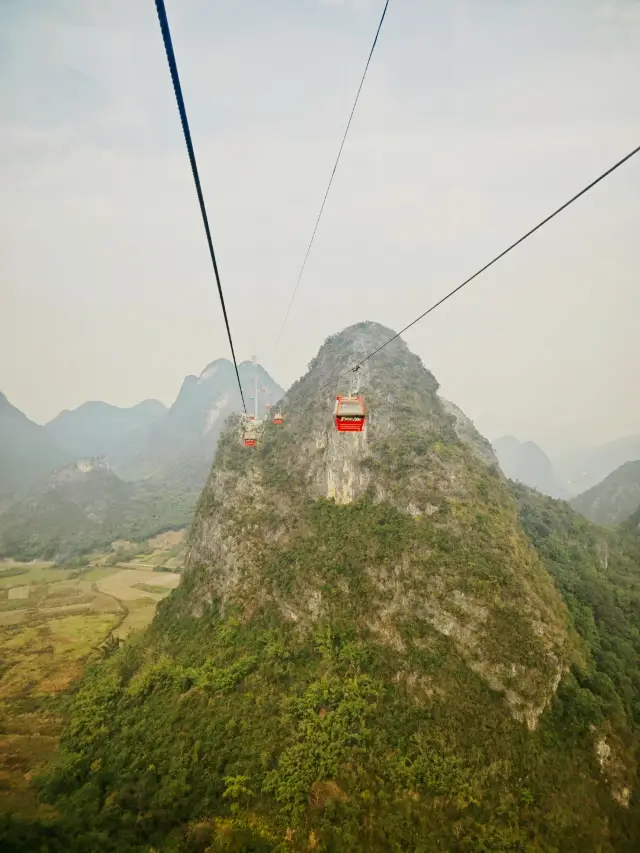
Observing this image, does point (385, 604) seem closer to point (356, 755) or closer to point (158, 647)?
point (356, 755)

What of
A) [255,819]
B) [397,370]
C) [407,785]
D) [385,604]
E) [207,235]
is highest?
[397,370]

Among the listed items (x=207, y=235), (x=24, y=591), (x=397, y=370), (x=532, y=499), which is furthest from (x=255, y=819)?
(x=24, y=591)

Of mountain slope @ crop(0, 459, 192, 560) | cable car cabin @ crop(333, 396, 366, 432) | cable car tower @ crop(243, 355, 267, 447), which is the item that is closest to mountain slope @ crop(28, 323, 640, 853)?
cable car tower @ crop(243, 355, 267, 447)

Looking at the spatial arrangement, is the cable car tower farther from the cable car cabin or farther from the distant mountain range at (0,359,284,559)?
the distant mountain range at (0,359,284,559)

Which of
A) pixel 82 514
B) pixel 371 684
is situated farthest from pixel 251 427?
pixel 82 514

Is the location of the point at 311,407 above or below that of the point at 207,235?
above

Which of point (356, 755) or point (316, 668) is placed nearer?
point (356, 755)

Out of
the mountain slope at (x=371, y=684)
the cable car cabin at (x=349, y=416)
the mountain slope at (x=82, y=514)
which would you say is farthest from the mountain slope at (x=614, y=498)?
the mountain slope at (x=82, y=514)
